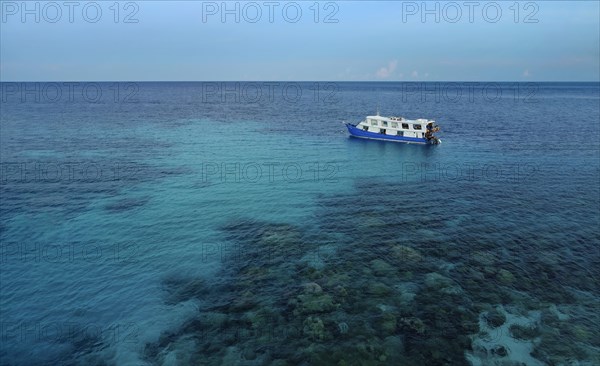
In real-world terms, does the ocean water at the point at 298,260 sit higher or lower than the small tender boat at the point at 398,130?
lower

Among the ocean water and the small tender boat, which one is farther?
the small tender boat

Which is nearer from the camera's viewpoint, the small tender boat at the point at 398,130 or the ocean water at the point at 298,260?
the ocean water at the point at 298,260

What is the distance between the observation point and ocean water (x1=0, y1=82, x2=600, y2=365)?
80.4ft

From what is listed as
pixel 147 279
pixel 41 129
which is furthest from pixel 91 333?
pixel 41 129

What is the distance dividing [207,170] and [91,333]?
4138 centimetres

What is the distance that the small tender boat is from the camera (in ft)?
289

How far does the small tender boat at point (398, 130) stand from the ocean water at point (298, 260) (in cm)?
1659

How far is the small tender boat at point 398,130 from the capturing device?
8819 centimetres

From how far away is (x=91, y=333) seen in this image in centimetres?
2572

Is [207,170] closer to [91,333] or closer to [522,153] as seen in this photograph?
[91,333]

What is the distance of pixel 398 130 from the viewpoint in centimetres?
9112

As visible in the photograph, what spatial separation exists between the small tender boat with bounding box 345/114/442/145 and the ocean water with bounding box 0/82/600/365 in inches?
653

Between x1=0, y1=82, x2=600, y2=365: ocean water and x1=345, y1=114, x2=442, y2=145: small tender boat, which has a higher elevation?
x1=345, y1=114, x2=442, y2=145: small tender boat

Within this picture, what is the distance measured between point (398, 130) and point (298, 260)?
210 feet
